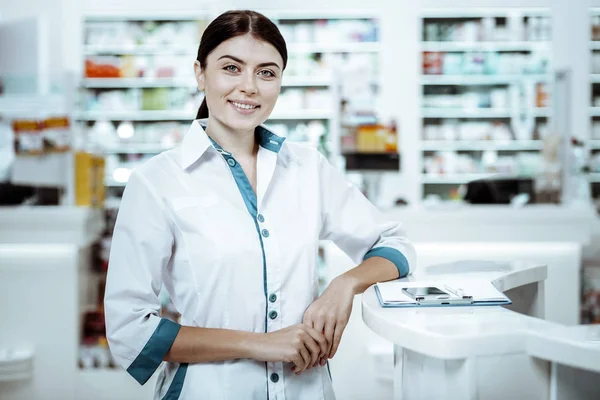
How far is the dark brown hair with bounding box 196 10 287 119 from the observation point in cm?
141

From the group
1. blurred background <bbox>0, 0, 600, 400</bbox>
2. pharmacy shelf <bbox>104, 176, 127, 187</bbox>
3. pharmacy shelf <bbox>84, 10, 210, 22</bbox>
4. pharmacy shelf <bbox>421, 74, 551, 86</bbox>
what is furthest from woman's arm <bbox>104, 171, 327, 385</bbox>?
pharmacy shelf <bbox>421, 74, 551, 86</bbox>

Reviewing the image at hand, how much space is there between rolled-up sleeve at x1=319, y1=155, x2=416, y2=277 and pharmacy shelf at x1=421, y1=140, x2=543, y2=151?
5319mm

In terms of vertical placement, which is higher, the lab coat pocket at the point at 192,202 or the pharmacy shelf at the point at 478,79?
the pharmacy shelf at the point at 478,79

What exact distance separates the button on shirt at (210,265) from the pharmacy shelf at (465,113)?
5.51 m

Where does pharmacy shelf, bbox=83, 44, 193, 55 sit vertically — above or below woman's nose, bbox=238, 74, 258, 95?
above

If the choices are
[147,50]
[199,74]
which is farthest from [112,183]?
[199,74]

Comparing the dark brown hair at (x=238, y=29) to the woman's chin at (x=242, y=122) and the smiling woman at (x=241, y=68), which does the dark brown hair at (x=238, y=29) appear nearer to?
the smiling woman at (x=241, y=68)

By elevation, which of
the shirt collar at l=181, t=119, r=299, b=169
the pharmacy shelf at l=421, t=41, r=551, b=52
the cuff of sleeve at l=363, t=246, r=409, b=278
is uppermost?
the pharmacy shelf at l=421, t=41, r=551, b=52

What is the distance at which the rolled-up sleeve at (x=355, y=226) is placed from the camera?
1591mm

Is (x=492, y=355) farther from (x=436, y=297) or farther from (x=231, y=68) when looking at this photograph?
(x=231, y=68)

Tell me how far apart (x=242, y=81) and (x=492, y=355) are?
2.46ft

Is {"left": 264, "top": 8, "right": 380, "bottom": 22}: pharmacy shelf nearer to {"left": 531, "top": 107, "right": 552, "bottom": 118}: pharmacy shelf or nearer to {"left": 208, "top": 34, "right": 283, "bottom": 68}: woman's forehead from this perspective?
{"left": 531, "top": 107, "right": 552, "bottom": 118}: pharmacy shelf

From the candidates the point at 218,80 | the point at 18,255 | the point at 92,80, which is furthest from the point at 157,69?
the point at 218,80

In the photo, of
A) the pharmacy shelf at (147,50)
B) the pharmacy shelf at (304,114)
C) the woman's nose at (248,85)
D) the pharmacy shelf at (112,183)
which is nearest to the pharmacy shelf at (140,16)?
the pharmacy shelf at (147,50)
